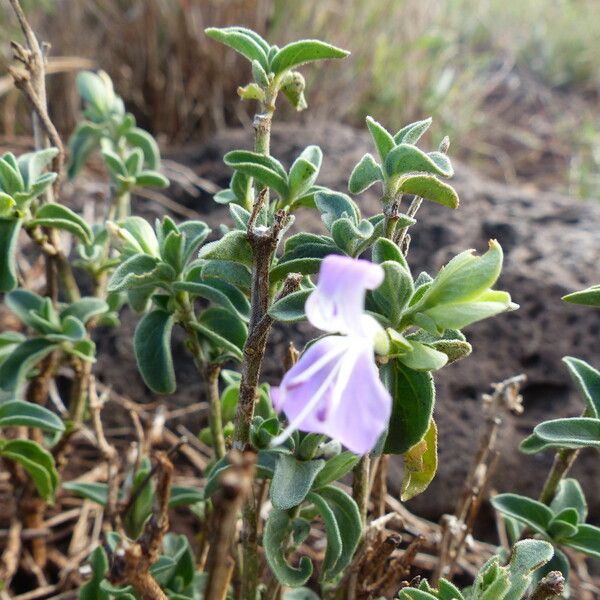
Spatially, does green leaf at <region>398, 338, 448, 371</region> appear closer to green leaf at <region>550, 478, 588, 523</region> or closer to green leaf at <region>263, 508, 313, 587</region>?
green leaf at <region>263, 508, 313, 587</region>

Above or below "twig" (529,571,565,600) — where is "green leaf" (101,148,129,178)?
above

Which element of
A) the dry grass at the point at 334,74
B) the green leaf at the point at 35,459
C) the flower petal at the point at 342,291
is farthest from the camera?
the dry grass at the point at 334,74

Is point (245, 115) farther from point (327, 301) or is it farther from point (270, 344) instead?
point (327, 301)

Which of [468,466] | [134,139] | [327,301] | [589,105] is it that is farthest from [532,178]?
[327,301]

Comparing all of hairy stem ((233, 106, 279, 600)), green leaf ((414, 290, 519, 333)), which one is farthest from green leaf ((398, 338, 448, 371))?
hairy stem ((233, 106, 279, 600))

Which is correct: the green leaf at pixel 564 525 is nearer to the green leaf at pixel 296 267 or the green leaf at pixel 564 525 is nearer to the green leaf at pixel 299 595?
the green leaf at pixel 299 595

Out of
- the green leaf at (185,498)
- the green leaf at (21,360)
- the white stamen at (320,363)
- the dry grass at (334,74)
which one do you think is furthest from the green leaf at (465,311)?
the dry grass at (334,74)
